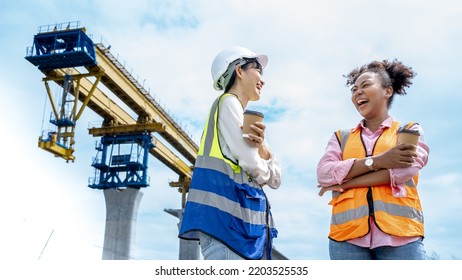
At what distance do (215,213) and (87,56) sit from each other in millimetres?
14744

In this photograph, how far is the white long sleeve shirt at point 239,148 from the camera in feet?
6.32

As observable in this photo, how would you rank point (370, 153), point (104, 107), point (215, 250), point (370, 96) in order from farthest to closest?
point (104, 107)
point (370, 96)
point (370, 153)
point (215, 250)

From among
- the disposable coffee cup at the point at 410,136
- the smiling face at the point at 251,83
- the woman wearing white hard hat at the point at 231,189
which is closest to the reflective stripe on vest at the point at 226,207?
the woman wearing white hard hat at the point at 231,189

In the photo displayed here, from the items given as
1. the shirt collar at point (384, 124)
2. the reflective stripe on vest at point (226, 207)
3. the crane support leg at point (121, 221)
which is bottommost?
the reflective stripe on vest at point (226, 207)

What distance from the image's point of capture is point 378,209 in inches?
80.1

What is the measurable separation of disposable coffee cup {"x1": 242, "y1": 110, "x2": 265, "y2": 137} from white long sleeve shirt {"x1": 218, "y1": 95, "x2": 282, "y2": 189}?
0.08ft

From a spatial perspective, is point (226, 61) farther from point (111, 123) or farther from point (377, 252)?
point (111, 123)

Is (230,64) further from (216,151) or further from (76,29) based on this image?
Answer: (76,29)

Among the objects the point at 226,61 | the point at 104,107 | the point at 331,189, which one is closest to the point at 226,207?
the point at 331,189

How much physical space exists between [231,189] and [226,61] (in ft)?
2.01

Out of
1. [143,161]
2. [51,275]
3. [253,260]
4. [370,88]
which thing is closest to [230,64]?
[370,88]

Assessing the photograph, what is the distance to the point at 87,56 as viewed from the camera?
15.7 meters

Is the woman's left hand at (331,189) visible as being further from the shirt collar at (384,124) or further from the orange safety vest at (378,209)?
the shirt collar at (384,124)

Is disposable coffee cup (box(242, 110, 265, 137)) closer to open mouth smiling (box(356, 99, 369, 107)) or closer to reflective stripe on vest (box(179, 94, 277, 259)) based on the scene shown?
reflective stripe on vest (box(179, 94, 277, 259))
